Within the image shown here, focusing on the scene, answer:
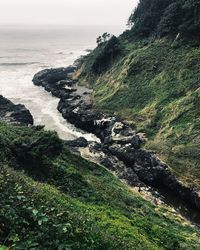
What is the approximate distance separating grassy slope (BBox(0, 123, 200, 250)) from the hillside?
1205cm

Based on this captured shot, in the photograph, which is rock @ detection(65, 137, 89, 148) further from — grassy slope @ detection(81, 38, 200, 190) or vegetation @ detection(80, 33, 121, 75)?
vegetation @ detection(80, 33, 121, 75)

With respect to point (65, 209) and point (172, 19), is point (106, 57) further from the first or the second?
point (65, 209)

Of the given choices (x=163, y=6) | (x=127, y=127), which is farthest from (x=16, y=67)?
(x=127, y=127)

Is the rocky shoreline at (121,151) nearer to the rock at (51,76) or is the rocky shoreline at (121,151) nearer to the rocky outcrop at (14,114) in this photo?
the rocky outcrop at (14,114)

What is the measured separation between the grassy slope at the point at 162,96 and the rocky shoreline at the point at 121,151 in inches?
56.2

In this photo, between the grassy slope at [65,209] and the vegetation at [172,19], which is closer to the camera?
the grassy slope at [65,209]

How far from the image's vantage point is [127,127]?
63594mm

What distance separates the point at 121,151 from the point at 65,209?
3485 centimetres

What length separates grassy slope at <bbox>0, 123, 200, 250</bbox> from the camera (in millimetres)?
15484

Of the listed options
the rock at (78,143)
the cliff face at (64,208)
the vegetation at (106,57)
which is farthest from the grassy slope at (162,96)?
the cliff face at (64,208)

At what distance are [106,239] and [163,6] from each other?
265 ft

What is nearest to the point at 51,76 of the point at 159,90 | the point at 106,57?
the point at 106,57

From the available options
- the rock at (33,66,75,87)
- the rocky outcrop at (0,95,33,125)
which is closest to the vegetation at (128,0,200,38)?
the rock at (33,66,75,87)

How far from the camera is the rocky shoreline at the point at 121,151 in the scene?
160ft
